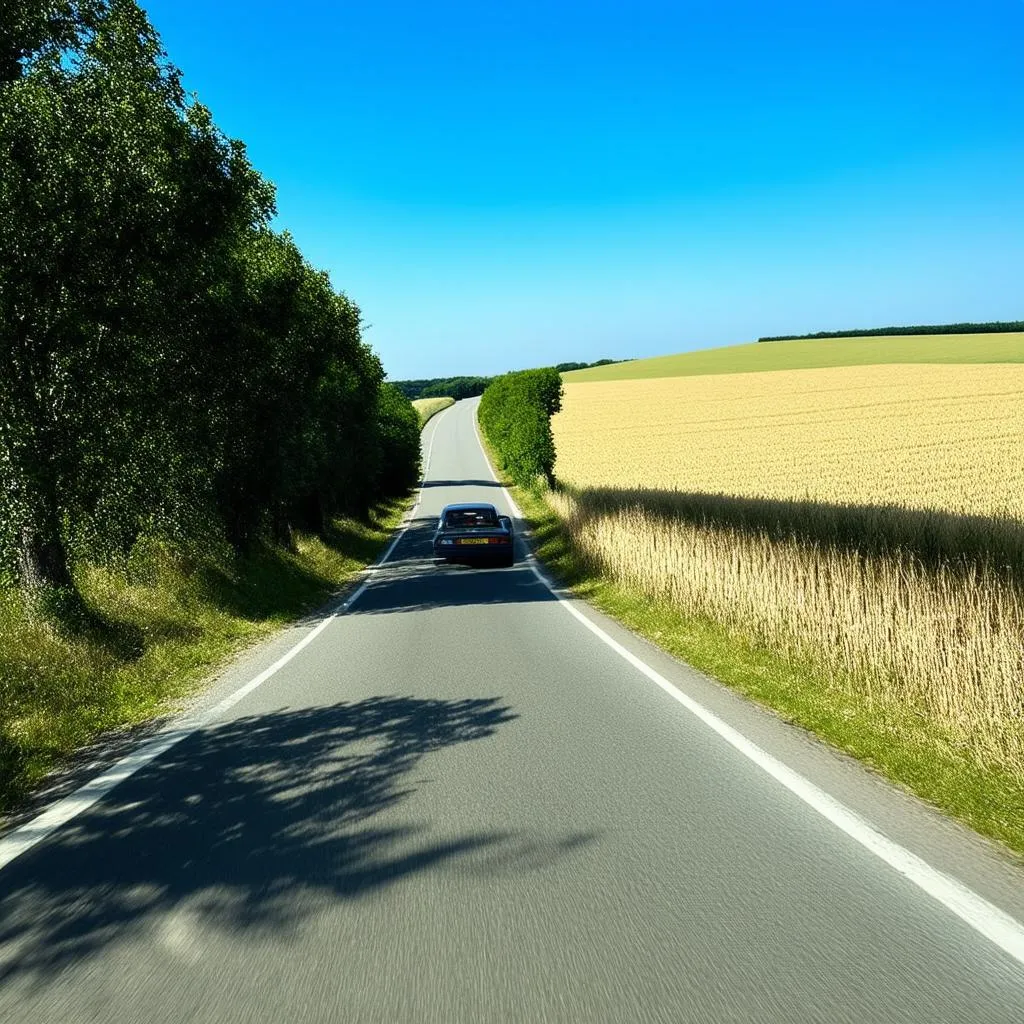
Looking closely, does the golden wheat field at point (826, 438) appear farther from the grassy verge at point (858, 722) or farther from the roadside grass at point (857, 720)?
the grassy verge at point (858, 722)

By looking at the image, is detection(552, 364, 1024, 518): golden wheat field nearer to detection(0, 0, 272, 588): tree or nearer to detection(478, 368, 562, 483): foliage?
detection(478, 368, 562, 483): foliage

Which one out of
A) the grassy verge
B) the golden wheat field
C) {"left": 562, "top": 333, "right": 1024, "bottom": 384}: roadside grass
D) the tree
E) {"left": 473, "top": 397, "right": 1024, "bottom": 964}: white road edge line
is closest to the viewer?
{"left": 473, "top": 397, "right": 1024, "bottom": 964}: white road edge line

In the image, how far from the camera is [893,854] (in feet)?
13.2

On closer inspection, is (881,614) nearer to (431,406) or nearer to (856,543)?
(856,543)

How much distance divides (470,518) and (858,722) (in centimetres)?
1385

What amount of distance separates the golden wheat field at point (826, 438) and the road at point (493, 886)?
15728 millimetres

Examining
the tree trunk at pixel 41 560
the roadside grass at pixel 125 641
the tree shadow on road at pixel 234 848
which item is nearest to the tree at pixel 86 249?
the tree trunk at pixel 41 560

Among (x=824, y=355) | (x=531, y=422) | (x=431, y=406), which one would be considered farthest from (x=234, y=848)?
(x=431, y=406)

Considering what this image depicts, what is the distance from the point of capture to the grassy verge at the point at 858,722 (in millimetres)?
4734

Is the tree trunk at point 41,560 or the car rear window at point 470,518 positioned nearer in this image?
the tree trunk at point 41,560

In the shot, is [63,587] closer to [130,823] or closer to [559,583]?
[130,823]

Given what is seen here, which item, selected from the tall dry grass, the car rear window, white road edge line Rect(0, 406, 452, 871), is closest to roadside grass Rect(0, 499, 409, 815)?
white road edge line Rect(0, 406, 452, 871)

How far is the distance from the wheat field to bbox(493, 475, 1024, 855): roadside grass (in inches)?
5.2

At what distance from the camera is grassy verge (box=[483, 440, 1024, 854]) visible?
473 cm
